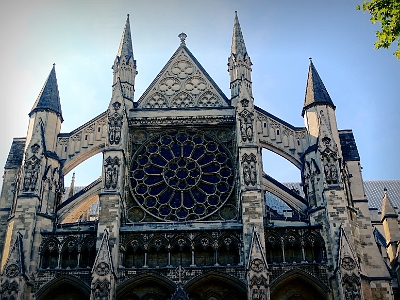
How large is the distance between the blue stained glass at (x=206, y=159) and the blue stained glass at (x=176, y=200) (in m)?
1.78

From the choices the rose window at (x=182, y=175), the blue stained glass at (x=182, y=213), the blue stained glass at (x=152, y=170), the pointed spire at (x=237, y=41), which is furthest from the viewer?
the pointed spire at (x=237, y=41)

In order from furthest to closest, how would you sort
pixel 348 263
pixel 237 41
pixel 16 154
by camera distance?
pixel 237 41, pixel 16 154, pixel 348 263

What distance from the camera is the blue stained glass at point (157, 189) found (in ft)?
76.8

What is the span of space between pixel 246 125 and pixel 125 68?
692 centimetres

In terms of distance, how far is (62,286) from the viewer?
20797mm

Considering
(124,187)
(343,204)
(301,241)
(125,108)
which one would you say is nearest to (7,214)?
(124,187)

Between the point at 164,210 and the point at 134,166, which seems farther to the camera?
the point at 134,166

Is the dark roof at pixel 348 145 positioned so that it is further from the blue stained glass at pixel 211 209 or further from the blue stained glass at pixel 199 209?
the blue stained glass at pixel 199 209

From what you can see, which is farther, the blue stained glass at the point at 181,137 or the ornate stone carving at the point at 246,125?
the blue stained glass at the point at 181,137

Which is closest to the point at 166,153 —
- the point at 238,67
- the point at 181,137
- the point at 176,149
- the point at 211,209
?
the point at 176,149

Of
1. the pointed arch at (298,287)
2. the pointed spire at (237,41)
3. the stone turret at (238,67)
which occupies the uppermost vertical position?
the pointed spire at (237,41)

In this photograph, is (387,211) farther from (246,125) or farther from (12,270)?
(12,270)

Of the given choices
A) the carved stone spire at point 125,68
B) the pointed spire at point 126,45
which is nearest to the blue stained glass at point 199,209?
the carved stone spire at point 125,68

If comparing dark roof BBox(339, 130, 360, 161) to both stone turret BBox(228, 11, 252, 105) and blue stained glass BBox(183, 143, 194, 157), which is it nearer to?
stone turret BBox(228, 11, 252, 105)
